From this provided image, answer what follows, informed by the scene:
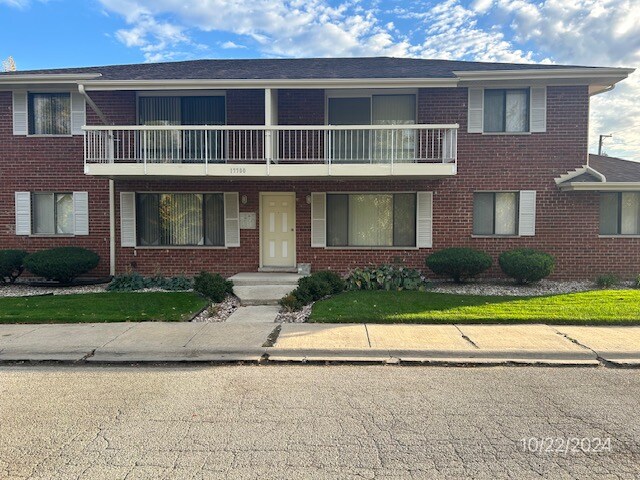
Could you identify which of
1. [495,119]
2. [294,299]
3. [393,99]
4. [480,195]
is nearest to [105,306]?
[294,299]

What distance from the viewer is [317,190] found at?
12242 mm

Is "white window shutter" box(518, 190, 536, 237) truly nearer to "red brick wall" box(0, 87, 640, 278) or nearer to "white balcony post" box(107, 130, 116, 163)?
"red brick wall" box(0, 87, 640, 278)

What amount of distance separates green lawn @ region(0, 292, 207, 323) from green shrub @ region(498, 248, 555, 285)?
7.59 metres

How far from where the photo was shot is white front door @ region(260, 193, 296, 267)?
492 inches

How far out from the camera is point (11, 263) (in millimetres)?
11422

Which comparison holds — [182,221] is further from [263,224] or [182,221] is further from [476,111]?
[476,111]

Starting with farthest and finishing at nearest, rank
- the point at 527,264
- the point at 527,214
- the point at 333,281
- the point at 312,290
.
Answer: the point at 527,214, the point at 527,264, the point at 333,281, the point at 312,290

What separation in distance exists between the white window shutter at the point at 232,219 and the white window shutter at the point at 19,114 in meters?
5.97

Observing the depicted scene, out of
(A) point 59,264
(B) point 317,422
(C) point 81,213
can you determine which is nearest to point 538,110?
(B) point 317,422

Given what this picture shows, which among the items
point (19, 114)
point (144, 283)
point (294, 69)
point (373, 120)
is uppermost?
point (294, 69)

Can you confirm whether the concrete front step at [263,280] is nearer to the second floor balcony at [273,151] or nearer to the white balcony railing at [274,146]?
the second floor balcony at [273,151]

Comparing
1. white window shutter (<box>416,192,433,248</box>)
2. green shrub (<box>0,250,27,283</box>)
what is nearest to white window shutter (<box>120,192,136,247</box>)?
green shrub (<box>0,250,27,283</box>)

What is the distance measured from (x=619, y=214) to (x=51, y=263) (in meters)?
15.2

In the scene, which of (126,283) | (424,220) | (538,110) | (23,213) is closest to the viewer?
(126,283)
